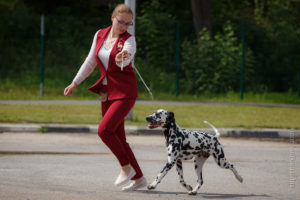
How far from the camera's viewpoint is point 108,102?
6.95 meters

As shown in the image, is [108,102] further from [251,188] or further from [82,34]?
[82,34]

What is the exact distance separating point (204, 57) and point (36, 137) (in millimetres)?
10314

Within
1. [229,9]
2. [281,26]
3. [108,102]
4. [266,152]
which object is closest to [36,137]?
[266,152]

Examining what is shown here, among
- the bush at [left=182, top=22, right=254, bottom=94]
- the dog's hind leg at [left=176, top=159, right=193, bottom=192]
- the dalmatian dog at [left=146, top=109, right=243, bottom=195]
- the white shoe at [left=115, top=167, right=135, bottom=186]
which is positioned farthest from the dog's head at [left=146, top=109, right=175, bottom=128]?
the bush at [left=182, top=22, right=254, bottom=94]

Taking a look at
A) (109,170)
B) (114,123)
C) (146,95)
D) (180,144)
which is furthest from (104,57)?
(146,95)

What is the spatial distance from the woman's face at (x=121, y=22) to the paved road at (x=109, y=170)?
172cm

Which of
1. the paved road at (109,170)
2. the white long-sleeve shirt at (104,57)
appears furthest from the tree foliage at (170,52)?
the white long-sleeve shirt at (104,57)

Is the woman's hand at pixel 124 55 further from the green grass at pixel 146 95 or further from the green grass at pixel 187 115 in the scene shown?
the green grass at pixel 146 95

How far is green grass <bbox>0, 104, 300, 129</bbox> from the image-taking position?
13.9m

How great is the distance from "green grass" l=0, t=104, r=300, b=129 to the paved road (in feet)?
5.02

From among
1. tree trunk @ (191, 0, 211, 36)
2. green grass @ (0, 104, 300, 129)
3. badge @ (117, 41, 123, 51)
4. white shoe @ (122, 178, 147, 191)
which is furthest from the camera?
tree trunk @ (191, 0, 211, 36)

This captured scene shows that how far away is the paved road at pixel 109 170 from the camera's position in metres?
6.95

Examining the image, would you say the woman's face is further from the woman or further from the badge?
the badge

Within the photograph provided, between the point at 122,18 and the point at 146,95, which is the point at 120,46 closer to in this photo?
the point at 122,18
